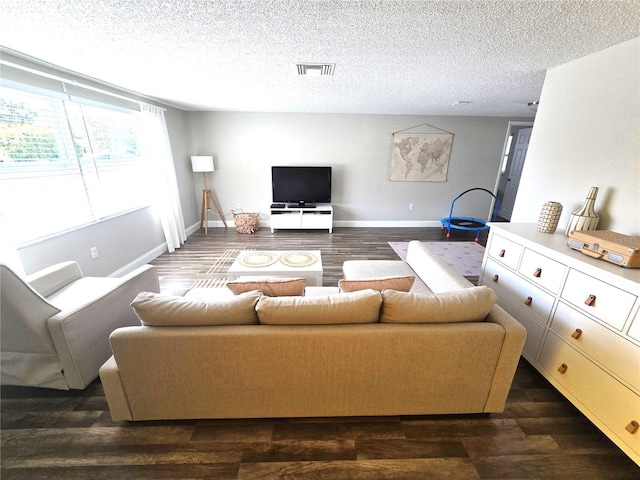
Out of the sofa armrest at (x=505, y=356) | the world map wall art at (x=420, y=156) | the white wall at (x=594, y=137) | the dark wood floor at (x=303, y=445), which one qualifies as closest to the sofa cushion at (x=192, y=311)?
the dark wood floor at (x=303, y=445)

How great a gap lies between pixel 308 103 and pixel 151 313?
3.56 metres

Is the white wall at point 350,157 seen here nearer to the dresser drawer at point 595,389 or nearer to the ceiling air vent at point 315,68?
the ceiling air vent at point 315,68

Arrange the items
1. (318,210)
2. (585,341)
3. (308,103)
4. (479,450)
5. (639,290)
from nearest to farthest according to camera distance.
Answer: (639,290)
(479,450)
(585,341)
(308,103)
(318,210)

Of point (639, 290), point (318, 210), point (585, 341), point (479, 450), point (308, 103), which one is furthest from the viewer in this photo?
point (318, 210)

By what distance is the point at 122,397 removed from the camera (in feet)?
4.46

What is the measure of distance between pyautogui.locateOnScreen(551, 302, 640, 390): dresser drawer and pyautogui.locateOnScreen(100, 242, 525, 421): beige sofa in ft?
1.60

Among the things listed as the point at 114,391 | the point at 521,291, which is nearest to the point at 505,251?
the point at 521,291

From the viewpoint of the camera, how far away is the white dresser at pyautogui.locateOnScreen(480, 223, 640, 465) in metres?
1.26

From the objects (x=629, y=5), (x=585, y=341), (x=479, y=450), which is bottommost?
(x=479, y=450)

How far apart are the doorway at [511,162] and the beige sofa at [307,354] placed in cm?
516

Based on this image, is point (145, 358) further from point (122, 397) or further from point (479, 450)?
point (479, 450)

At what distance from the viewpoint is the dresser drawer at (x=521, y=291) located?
173cm

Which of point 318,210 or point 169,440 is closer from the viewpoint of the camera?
point 169,440

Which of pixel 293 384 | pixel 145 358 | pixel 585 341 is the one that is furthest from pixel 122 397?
pixel 585 341
